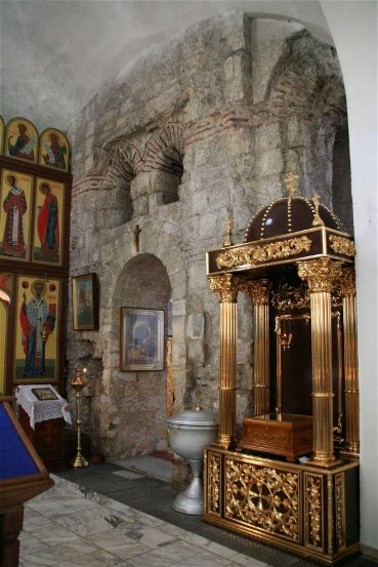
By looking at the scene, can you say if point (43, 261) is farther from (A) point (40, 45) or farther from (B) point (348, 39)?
(B) point (348, 39)

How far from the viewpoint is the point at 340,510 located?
3.26 meters

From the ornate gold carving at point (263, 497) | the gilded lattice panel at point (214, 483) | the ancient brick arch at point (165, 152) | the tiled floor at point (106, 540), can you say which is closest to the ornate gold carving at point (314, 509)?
the ornate gold carving at point (263, 497)

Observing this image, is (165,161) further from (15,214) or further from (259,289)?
(259,289)

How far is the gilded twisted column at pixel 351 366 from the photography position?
12.2 feet

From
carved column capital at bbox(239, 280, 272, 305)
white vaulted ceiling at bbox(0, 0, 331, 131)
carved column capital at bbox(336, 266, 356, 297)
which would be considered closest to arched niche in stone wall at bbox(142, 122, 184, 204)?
white vaulted ceiling at bbox(0, 0, 331, 131)

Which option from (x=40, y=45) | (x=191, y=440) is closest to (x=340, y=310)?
(x=191, y=440)

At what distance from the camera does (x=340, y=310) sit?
13.0 feet

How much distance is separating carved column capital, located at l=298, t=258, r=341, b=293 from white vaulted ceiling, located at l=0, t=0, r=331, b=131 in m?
2.50

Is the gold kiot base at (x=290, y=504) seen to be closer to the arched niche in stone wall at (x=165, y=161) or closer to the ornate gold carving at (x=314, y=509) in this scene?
the ornate gold carving at (x=314, y=509)

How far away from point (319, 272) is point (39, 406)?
146 inches

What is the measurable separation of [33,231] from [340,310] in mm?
4844

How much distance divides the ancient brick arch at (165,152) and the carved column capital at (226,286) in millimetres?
2429

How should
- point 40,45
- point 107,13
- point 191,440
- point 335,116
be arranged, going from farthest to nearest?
point 40,45 < point 107,13 < point 335,116 < point 191,440

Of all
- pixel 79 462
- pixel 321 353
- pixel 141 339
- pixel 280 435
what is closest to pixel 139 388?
pixel 141 339
